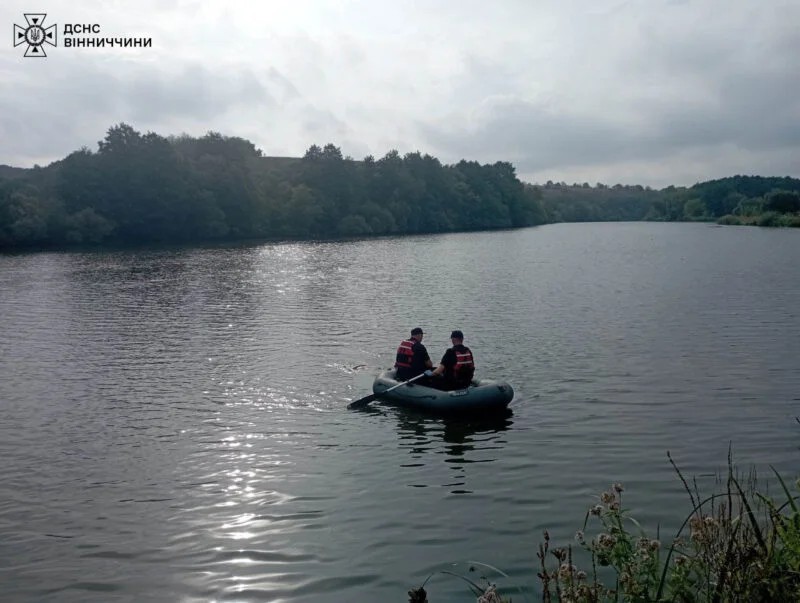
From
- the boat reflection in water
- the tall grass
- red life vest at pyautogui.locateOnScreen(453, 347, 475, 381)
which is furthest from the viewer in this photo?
red life vest at pyautogui.locateOnScreen(453, 347, 475, 381)

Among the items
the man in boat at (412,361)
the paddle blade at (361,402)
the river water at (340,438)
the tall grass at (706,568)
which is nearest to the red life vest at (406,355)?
the man in boat at (412,361)

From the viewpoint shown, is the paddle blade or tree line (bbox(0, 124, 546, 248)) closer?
the paddle blade

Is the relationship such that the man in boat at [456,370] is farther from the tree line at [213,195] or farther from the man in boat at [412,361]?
the tree line at [213,195]

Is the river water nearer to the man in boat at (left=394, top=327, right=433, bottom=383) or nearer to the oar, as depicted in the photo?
the oar

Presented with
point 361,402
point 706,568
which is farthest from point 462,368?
point 706,568

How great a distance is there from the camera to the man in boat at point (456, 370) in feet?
48.2

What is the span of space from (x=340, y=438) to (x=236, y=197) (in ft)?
242

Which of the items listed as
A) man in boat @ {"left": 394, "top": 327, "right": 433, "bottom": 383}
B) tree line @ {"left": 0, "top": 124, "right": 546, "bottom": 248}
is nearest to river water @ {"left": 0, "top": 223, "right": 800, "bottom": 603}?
man in boat @ {"left": 394, "top": 327, "right": 433, "bottom": 383}

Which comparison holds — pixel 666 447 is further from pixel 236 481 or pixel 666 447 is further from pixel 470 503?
pixel 236 481

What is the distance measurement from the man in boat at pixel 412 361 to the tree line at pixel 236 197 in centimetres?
5991

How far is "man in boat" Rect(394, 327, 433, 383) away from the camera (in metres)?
15.6

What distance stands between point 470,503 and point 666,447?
13.0 ft

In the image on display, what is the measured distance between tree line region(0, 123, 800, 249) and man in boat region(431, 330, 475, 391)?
6112 centimetres

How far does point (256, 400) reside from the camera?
1552cm
